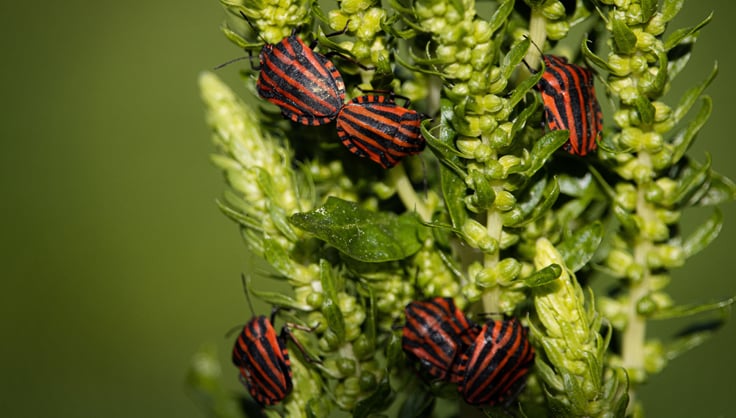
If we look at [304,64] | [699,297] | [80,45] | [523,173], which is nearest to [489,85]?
[523,173]

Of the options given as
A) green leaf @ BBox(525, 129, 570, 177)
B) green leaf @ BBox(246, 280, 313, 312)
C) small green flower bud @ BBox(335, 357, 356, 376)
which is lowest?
small green flower bud @ BBox(335, 357, 356, 376)

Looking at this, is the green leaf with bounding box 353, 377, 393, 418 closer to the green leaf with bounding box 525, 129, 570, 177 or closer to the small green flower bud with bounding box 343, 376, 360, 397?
the small green flower bud with bounding box 343, 376, 360, 397

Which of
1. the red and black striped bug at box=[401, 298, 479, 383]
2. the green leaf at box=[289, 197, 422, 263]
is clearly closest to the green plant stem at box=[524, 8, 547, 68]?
the green leaf at box=[289, 197, 422, 263]

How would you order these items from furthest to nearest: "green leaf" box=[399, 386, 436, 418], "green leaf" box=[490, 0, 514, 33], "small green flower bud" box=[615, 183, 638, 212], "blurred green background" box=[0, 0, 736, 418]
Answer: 1. "blurred green background" box=[0, 0, 736, 418]
2. "green leaf" box=[399, 386, 436, 418]
3. "small green flower bud" box=[615, 183, 638, 212]
4. "green leaf" box=[490, 0, 514, 33]

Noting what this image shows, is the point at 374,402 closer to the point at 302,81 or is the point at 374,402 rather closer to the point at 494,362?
the point at 494,362

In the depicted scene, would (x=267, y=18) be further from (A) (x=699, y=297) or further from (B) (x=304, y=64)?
(A) (x=699, y=297)

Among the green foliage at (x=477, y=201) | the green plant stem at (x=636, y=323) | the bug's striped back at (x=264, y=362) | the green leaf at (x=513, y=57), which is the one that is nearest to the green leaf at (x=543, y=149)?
the green foliage at (x=477, y=201)
